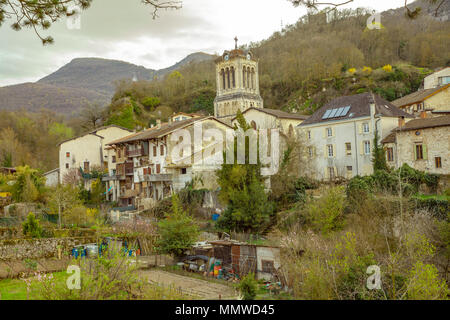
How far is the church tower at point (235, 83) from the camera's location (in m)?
73.4

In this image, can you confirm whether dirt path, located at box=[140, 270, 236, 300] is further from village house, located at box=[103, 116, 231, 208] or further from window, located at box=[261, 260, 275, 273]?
village house, located at box=[103, 116, 231, 208]

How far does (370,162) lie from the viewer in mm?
32844

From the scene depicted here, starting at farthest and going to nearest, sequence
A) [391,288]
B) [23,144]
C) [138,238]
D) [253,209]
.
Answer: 1. [23,144]
2. [253,209]
3. [138,238]
4. [391,288]

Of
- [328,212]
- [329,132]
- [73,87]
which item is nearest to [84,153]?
[329,132]

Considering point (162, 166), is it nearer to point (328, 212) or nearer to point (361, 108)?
point (361, 108)

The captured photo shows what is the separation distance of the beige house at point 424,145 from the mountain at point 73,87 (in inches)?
2397

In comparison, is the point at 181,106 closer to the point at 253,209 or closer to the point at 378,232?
the point at 253,209

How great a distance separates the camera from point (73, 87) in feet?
344

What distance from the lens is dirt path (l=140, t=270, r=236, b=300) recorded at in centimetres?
1433

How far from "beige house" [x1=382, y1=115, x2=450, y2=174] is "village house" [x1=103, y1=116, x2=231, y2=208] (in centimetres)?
1433

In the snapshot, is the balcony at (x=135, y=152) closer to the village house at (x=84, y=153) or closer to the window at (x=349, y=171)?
the village house at (x=84, y=153)

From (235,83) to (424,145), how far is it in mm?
48964

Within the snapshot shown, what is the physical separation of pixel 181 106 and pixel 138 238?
65.8m
